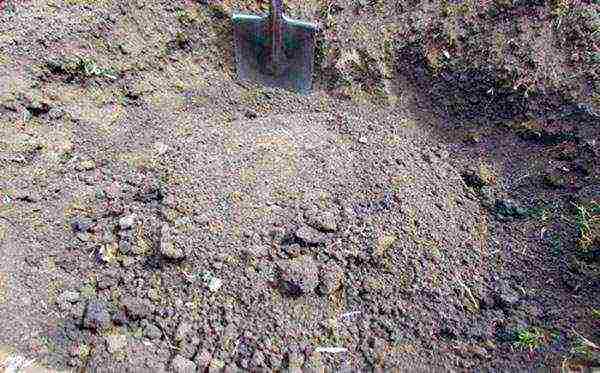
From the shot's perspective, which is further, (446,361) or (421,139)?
(421,139)

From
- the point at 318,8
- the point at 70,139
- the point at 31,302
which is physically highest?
the point at 318,8

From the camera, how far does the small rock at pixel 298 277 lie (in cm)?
216

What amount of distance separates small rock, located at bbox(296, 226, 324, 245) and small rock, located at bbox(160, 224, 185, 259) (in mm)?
503

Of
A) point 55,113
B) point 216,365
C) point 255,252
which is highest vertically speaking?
point 55,113

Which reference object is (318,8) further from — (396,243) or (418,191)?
(396,243)

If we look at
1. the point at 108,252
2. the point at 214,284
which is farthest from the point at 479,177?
the point at 108,252

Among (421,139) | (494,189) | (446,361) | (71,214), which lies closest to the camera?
(446,361)

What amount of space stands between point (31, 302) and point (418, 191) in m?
1.76

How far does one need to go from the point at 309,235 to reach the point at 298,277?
0.68 feet

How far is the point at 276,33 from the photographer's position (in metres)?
3.13

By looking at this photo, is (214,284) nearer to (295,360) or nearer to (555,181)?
(295,360)

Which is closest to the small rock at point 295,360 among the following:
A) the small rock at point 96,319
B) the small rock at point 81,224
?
the small rock at point 96,319

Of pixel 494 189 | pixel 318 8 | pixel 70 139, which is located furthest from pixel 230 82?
pixel 494 189

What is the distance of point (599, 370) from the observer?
1.83 meters
